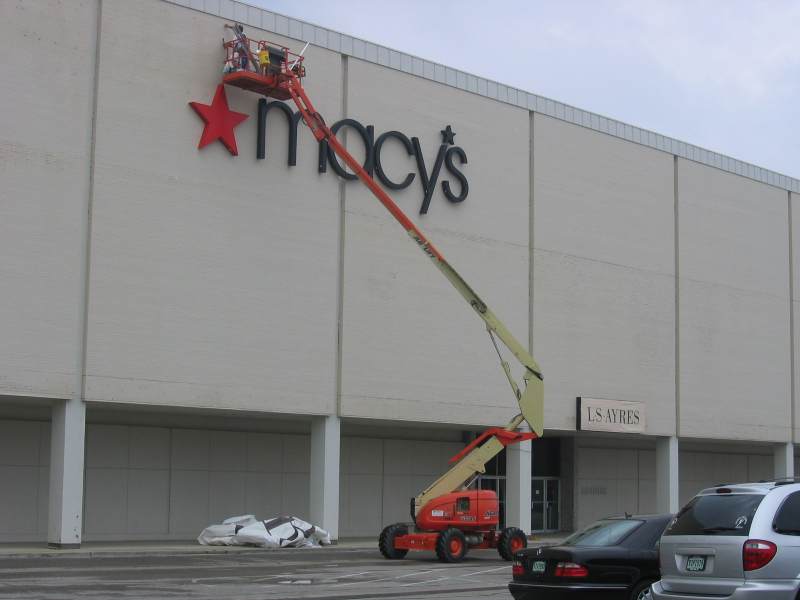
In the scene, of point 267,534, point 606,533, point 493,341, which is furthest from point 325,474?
point 606,533

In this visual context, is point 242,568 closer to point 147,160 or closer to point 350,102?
point 147,160

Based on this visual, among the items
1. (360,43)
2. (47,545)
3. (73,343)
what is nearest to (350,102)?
(360,43)

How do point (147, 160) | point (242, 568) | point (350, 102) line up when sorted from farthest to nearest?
point (350, 102) → point (147, 160) → point (242, 568)

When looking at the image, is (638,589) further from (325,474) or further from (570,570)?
(325,474)

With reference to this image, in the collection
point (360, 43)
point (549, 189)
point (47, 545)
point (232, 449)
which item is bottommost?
point (47, 545)

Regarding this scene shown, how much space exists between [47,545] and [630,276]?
22392mm

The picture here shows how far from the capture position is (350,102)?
112 ft

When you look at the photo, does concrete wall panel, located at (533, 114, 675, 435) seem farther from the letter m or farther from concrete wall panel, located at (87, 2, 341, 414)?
the letter m

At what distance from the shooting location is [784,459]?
47.3m

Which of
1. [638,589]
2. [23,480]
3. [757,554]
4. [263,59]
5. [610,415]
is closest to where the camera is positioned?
[757,554]

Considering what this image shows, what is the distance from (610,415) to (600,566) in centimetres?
2605

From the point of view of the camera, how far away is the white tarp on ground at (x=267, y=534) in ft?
100

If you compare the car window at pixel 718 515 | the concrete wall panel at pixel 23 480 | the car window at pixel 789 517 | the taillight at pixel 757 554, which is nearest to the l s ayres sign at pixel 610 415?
the concrete wall panel at pixel 23 480

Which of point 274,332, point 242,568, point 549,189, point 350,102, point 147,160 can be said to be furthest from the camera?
point 549,189
